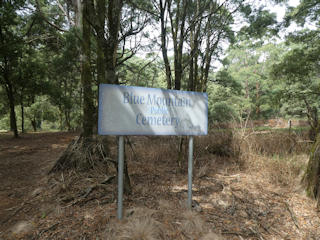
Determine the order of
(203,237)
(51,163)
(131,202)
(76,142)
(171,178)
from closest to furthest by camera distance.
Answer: (203,237)
(131,202)
(171,178)
(76,142)
(51,163)

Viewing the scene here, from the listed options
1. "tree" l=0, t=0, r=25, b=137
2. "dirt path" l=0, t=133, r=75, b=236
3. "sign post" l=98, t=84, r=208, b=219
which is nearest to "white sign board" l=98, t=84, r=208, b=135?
"sign post" l=98, t=84, r=208, b=219

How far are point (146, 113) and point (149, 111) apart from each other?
0.15 feet

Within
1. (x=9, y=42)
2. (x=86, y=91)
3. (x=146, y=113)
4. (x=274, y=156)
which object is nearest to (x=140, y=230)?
(x=146, y=113)

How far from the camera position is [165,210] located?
8.43 ft

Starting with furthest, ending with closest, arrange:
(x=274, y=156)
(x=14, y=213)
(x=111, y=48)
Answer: (x=274, y=156) → (x=111, y=48) → (x=14, y=213)

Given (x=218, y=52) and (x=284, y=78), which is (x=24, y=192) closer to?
(x=218, y=52)

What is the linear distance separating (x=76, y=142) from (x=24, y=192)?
129cm

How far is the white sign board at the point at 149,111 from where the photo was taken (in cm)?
203

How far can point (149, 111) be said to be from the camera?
224cm

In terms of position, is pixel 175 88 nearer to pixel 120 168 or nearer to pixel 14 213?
pixel 120 168

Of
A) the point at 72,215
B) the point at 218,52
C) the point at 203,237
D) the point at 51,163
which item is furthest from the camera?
the point at 218,52

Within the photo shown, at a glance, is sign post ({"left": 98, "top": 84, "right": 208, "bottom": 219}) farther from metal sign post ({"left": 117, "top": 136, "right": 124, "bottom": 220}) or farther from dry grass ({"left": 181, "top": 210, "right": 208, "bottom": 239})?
dry grass ({"left": 181, "top": 210, "right": 208, "bottom": 239})

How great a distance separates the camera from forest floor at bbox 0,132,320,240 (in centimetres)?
215

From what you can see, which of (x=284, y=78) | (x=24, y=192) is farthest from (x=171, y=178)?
(x=284, y=78)
